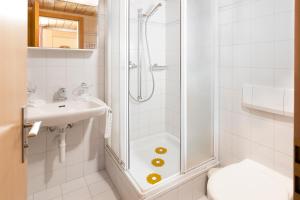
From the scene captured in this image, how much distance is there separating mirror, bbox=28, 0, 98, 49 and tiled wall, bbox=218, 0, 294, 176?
1.20 metres

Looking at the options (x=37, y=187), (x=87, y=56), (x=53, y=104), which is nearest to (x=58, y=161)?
(x=37, y=187)

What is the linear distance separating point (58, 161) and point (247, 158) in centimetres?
171

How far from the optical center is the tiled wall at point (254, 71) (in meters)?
1.29

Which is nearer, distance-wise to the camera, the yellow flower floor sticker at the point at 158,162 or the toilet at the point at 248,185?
the toilet at the point at 248,185

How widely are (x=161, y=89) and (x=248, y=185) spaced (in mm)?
1486

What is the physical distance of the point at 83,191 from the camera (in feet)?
5.83

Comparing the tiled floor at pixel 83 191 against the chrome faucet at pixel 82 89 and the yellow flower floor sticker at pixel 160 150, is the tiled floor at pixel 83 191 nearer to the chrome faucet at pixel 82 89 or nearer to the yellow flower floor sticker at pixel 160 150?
Answer: the yellow flower floor sticker at pixel 160 150

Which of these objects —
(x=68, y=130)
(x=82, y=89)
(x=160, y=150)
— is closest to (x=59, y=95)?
(x=82, y=89)

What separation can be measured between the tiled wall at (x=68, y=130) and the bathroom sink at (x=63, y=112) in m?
0.12

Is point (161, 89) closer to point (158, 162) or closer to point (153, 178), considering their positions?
point (158, 162)

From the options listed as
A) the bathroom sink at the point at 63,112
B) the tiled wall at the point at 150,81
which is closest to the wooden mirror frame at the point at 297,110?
the bathroom sink at the point at 63,112

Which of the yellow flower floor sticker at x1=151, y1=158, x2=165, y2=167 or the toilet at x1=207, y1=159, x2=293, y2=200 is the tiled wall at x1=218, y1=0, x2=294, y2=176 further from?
the yellow flower floor sticker at x1=151, y1=158, x2=165, y2=167

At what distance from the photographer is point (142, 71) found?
2250mm

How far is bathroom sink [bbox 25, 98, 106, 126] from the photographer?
4.38 ft
